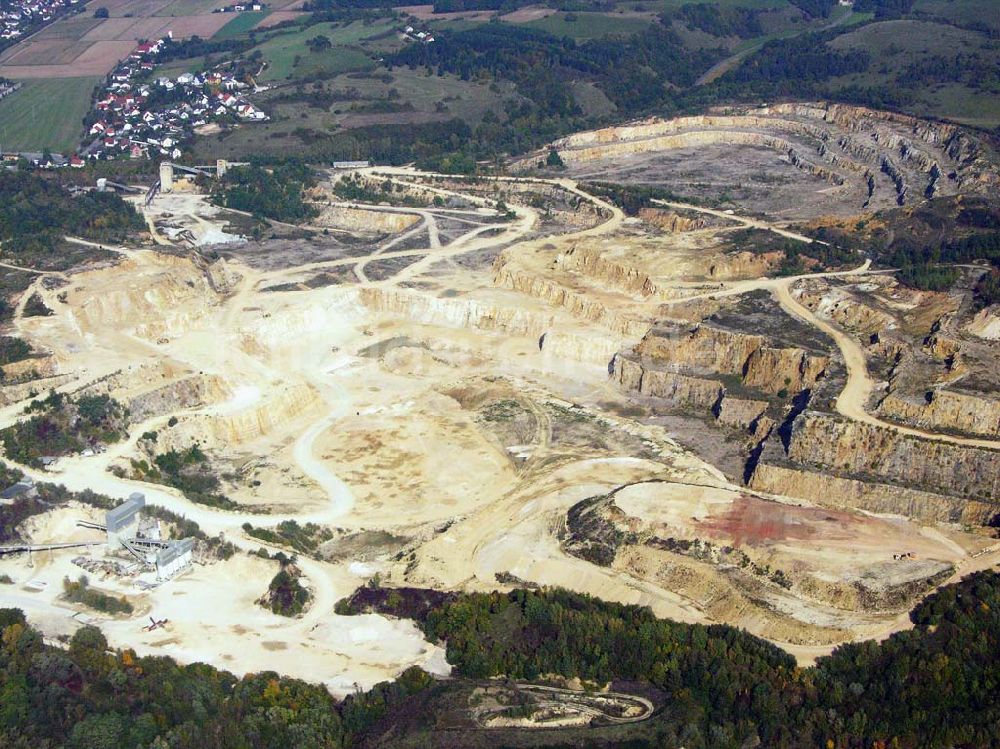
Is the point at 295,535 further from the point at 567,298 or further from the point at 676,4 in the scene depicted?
the point at 676,4

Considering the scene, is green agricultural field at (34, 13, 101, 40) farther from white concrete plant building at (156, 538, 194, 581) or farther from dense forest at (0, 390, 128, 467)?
white concrete plant building at (156, 538, 194, 581)

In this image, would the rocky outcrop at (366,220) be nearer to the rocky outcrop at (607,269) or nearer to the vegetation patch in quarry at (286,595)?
the rocky outcrop at (607,269)

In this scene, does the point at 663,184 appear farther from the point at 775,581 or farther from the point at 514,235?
the point at 775,581

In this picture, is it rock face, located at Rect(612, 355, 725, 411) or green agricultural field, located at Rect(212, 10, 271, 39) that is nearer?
rock face, located at Rect(612, 355, 725, 411)

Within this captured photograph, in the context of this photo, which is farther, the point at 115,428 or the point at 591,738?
the point at 115,428

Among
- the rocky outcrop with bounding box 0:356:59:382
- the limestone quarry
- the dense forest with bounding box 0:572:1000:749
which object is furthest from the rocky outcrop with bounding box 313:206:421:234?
the dense forest with bounding box 0:572:1000:749

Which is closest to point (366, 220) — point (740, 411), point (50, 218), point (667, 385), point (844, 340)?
point (50, 218)

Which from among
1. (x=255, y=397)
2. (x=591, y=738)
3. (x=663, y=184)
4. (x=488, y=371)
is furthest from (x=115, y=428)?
(x=663, y=184)
